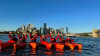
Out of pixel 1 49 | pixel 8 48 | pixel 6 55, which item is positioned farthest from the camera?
pixel 8 48

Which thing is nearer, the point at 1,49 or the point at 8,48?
the point at 1,49

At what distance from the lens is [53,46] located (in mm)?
21562

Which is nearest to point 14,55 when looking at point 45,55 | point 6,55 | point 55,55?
point 6,55

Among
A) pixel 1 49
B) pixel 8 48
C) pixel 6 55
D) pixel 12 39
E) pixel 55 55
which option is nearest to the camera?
pixel 6 55

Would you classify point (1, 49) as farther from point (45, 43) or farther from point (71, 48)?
point (71, 48)

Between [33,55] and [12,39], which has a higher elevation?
[12,39]

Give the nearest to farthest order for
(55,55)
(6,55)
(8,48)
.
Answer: (6,55) → (55,55) → (8,48)

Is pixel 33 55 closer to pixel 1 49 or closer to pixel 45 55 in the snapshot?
pixel 45 55

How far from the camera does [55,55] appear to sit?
1659 centimetres

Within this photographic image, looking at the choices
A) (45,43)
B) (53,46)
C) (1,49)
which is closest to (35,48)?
(45,43)

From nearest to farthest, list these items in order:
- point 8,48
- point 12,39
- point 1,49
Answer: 1. point 1,49
2. point 8,48
3. point 12,39

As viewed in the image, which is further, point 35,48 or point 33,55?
point 35,48

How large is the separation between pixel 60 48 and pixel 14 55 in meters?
9.19

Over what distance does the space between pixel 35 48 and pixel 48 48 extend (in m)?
2.67
